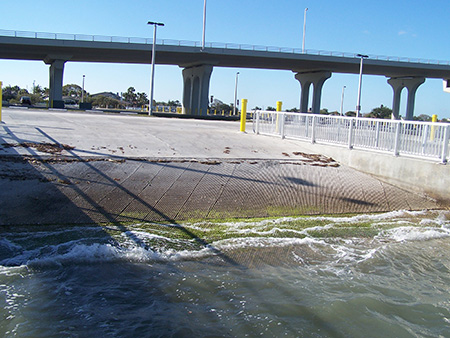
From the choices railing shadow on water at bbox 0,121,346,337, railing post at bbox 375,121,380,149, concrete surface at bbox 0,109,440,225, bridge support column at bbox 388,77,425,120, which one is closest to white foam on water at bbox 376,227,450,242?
concrete surface at bbox 0,109,440,225

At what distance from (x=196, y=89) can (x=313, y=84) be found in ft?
53.5

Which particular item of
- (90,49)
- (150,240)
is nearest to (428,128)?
(150,240)

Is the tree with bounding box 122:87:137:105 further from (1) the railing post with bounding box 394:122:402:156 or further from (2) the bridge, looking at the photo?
(1) the railing post with bounding box 394:122:402:156

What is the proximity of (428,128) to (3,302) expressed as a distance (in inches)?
448

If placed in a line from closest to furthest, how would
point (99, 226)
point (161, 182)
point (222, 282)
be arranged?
point (222, 282) < point (99, 226) < point (161, 182)

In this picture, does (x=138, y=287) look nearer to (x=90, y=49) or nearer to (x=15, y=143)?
(x=15, y=143)

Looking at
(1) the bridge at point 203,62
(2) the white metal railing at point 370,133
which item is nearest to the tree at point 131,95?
(1) the bridge at point 203,62

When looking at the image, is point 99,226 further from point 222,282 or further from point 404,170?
point 404,170

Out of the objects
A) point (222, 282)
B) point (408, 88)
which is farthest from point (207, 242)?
point (408, 88)

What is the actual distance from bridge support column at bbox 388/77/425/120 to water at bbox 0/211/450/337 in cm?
5869

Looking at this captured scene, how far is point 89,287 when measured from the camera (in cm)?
642

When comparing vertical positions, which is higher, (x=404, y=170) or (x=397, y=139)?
(x=397, y=139)

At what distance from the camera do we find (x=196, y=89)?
58031 millimetres

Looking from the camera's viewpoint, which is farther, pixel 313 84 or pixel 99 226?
pixel 313 84
